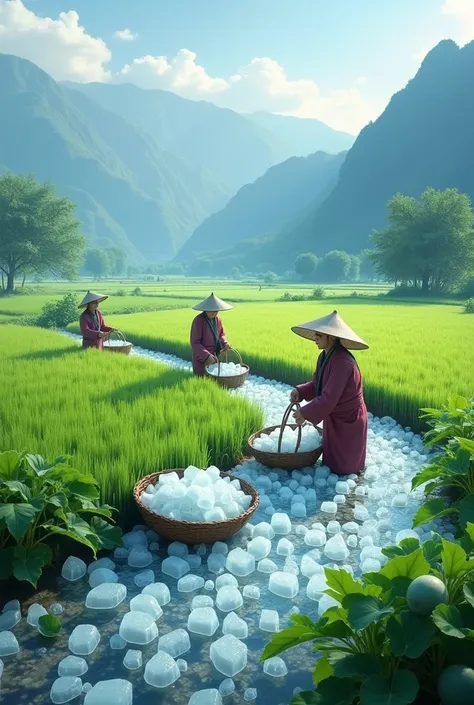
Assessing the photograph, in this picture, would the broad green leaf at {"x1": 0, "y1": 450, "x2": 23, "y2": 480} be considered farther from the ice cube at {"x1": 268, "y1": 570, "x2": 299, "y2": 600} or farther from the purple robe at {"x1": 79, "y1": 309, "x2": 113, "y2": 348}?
the purple robe at {"x1": 79, "y1": 309, "x2": 113, "y2": 348}

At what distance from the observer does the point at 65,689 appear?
86.0 inches

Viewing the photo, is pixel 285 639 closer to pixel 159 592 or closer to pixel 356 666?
pixel 356 666

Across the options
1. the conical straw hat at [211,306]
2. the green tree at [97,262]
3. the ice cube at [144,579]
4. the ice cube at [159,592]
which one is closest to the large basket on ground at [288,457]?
the ice cube at [144,579]

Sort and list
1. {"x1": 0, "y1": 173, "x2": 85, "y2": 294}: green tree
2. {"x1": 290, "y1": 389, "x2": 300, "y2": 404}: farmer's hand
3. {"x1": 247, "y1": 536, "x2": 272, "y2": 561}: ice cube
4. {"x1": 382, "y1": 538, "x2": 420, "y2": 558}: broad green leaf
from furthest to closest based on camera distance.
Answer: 1. {"x1": 0, "y1": 173, "x2": 85, "y2": 294}: green tree
2. {"x1": 290, "y1": 389, "x2": 300, "y2": 404}: farmer's hand
3. {"x1": 247, "y1": 536, "x2": 272, "y2": 561}: ice cube
4. {"x1": 382, "y1": 538, "x2": 420, "y2": 558}: broad green leaf

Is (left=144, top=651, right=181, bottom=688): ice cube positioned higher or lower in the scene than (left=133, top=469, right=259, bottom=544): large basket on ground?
lower

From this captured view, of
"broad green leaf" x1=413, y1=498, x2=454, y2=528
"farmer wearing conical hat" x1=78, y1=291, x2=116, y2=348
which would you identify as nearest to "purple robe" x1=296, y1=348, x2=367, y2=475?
"broad green leaf" x1=413, y1=498, x2=454, y2=528

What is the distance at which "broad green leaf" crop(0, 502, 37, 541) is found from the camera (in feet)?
8.20

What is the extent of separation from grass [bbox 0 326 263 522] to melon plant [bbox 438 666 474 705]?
2.65m

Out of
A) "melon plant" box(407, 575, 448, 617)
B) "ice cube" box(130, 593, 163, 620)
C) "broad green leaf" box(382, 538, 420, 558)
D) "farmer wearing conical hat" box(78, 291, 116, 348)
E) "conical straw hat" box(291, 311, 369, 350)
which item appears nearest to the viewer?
"melon plant" box(407, 575, 448, 617)

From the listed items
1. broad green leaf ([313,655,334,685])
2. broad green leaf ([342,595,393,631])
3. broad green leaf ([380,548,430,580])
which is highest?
broad green leaf ([380,548,430,580])

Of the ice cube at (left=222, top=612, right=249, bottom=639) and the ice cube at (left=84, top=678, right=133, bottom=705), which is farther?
the ice cube at (left=222, top=612, right=249, bottom=639)

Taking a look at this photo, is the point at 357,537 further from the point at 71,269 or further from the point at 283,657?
the point at 71,269

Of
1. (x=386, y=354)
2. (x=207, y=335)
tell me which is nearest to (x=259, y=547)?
(x=207, y=335)

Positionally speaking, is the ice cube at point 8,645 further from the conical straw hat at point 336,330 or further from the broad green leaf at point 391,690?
the conical straw hat at point 336,330
